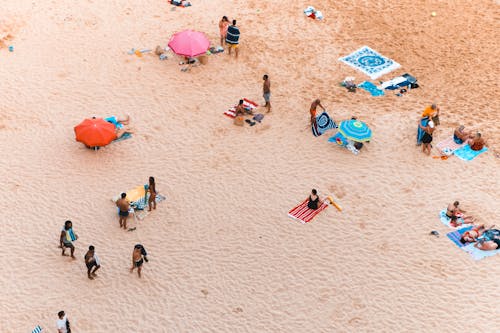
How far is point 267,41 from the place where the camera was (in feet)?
90.3

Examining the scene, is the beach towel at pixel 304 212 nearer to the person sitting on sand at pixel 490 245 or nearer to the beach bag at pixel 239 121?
the beach bag at pixel 239 121

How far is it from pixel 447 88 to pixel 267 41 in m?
8.65

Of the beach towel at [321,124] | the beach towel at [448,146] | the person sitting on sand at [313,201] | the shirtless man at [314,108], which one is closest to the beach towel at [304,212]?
the person sitting on sand at [313,201]

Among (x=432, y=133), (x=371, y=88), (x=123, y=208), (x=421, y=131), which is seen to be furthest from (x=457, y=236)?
(x=123, y=208)

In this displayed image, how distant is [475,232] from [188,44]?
549 inches

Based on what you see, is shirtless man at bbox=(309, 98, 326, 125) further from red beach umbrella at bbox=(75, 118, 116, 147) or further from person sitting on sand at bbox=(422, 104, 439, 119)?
red beach umbrella at bbox=(75, 118, 116, 147)

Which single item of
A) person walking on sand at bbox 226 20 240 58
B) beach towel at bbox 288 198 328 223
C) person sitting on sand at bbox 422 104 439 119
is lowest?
beach towel at bbox 288 198 328 223

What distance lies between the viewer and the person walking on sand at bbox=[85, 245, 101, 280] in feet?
53.5

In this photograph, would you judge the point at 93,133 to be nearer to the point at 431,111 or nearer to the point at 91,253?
the point at 91,253

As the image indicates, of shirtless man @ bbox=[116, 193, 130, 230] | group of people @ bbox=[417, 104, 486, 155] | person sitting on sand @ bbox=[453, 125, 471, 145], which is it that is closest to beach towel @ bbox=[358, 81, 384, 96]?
group of people @ bbox=[417, 104, 486, 155]

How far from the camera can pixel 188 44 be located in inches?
973

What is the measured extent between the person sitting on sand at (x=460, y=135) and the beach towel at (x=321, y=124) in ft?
16.2

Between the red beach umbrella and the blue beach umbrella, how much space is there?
342 inches

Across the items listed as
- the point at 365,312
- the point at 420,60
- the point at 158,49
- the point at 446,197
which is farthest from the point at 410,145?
the point at 158,49
